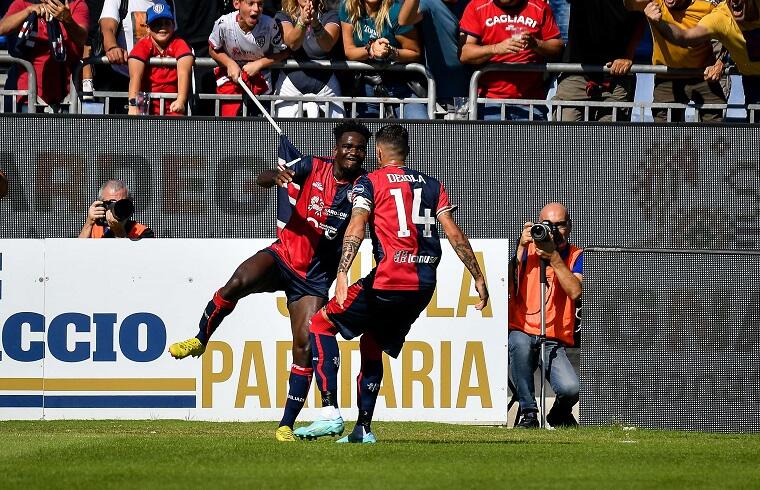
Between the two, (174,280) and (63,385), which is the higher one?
(174,280)

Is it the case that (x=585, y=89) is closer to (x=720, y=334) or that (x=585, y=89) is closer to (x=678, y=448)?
(x=720, y=334)

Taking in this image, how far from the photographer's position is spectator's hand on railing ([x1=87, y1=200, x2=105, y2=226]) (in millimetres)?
13992

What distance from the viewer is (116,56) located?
49.2 ft

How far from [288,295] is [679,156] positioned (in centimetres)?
559

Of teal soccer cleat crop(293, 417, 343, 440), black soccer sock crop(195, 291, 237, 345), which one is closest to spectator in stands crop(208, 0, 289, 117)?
black soccer sock crop(195, 291, 237, 345)

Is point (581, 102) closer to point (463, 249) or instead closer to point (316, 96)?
point (316, 96)

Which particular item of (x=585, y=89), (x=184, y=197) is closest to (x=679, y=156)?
(x=585, y=89)

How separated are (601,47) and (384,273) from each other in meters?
6.15

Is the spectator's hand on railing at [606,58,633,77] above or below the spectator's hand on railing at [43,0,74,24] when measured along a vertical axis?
below

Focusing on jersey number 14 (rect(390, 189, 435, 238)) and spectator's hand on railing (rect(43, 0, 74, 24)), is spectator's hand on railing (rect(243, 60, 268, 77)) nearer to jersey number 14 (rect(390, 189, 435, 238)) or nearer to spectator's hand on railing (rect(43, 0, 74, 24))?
spectator's hand on railing (rect(43, 0, 74, 24))

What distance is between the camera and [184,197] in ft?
50.3

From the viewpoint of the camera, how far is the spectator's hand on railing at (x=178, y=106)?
590 inches

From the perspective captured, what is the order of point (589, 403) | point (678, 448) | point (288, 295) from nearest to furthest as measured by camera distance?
1. point (678, 448)
2. point (288, 295)
3. point (589, 403)

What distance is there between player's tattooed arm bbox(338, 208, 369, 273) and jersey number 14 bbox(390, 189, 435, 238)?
241 mm
